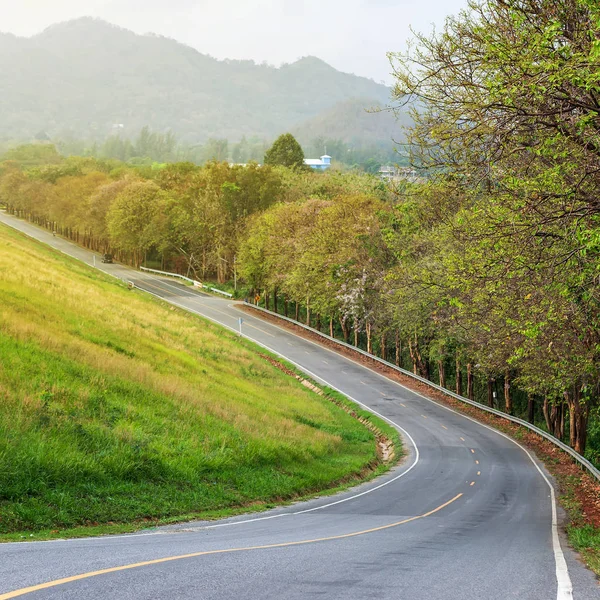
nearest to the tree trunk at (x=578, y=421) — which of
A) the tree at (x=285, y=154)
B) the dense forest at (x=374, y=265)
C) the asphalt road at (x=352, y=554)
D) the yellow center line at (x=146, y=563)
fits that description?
the dense forest at (x=374, y=265)

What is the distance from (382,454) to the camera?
35219mm

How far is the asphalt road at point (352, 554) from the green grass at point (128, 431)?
162 cm

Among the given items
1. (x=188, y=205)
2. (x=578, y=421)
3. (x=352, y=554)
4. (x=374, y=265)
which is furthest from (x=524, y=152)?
(x=188, y=205)

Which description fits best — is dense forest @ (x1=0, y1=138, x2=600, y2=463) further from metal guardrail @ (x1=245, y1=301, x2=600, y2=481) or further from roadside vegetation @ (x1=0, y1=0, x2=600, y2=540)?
metal guardrail @ (x1=245, y1=301, x2=600, y2=481)

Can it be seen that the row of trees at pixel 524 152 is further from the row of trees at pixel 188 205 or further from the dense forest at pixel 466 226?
the row of trees at pixel 188 205

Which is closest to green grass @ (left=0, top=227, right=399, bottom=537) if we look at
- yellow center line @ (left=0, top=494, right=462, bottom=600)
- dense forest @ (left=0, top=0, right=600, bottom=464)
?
yellow center line @ (left=0, top=494, right=462, bottom=600)

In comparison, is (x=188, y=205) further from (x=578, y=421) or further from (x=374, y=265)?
(x=578, y=421)

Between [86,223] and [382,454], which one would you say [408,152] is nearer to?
[382,454]

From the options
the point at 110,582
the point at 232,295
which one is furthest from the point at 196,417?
the point at 232,295

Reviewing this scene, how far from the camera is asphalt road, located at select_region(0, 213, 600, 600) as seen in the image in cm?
779

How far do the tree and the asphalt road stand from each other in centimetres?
10857

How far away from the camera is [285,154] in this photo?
433 ft

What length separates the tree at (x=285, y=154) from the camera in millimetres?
131875

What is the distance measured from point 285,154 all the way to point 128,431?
383ft
